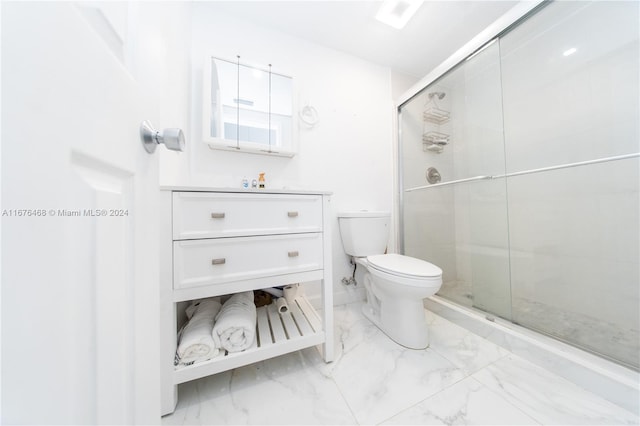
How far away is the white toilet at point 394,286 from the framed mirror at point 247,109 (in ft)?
2.40

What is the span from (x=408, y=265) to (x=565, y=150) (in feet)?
3.90

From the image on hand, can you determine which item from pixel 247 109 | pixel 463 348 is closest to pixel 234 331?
pixel 463 348

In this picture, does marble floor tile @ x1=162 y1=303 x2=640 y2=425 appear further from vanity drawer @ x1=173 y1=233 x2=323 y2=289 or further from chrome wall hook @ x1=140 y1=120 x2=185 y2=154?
chrome wall hook @ x1=140 y1=120 x2=185 y2=154

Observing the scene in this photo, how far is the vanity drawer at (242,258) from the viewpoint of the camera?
778 mm

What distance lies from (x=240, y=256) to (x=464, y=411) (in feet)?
3.30

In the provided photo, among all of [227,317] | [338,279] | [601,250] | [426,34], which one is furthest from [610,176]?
[227,317]

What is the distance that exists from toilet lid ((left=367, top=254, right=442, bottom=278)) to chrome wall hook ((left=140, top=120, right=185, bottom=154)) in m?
1.05

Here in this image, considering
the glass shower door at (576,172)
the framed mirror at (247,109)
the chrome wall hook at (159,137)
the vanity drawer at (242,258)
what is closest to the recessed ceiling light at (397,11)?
the glass shower door at (576,172)

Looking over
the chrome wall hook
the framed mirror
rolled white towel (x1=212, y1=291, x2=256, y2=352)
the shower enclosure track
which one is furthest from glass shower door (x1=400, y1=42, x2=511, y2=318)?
the chrome wall hook

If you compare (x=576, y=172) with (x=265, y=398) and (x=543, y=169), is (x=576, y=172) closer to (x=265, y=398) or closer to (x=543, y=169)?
(x=543, y=169)

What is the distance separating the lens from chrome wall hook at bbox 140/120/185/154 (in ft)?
1.18

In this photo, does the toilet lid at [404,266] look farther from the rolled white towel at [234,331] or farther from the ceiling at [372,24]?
the ceiling at [372,24]

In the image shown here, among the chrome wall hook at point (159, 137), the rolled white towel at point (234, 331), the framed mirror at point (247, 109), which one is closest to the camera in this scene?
the chrome wall hook at point (159, 137)

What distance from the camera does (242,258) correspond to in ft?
2.80
